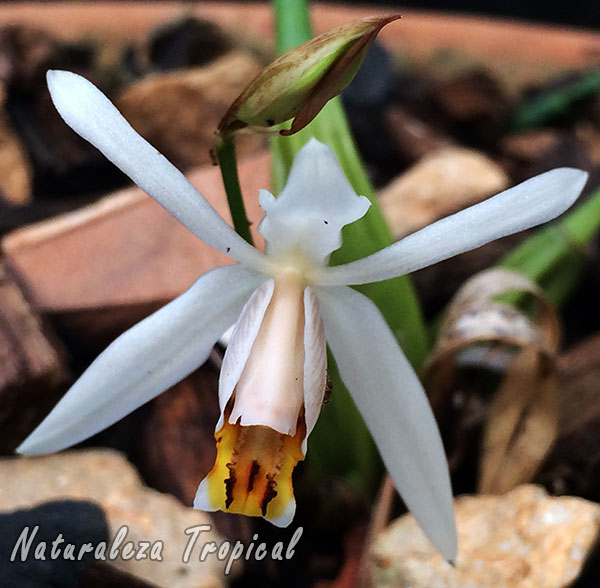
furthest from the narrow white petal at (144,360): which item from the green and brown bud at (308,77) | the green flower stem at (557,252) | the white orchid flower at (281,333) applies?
the green flower stem at (557,252)

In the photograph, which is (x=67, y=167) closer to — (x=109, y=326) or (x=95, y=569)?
(x=109, y=326)

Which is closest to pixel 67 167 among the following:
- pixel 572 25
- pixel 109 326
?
pixel 109 326

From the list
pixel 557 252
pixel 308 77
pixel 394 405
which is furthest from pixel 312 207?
pixel 557 252

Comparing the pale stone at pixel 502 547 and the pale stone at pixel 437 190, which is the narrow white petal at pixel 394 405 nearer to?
the pale stone at pixel 502 547

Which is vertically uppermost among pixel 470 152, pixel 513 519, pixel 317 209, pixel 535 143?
pixel 535 143

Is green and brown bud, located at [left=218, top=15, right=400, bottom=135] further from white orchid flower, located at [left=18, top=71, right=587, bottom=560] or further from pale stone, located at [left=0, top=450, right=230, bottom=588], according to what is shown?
pale stone, located at [left=0, top=450, right=230, bottom=588]

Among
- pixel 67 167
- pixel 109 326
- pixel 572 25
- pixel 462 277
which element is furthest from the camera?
pixel 572 25

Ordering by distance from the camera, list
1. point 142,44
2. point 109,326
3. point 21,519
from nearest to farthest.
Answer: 1. point 21,519
2. point 109,326
3. point 142,44
